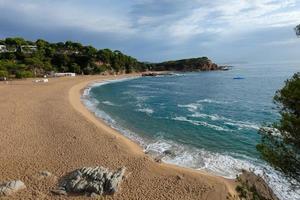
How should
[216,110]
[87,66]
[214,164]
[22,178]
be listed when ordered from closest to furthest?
[22,178]
[214,164]
[216,110]
[87,66]

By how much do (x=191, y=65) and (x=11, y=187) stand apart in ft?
540

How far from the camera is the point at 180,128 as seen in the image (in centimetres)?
2997

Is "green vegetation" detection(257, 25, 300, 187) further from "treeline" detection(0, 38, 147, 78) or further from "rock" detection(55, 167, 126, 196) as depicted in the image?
"treeline" detection(0, 38, 147, 78)

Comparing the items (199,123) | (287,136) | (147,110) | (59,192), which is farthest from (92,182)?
(147,110)

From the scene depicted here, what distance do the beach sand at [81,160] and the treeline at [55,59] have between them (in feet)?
204

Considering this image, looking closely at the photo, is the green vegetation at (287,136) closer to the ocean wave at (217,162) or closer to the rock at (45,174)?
the ocean wave at (217,162)

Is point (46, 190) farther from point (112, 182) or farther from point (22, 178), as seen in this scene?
point (112, 182)

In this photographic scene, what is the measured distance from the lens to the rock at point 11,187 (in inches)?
587

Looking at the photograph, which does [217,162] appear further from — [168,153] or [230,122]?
[230,122]

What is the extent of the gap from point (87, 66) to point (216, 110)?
88.9 m

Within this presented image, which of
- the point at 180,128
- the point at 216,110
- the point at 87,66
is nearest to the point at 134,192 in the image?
the point at 180,128

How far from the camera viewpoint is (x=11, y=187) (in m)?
15.3

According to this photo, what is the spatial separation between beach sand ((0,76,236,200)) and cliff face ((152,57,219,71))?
485 feet

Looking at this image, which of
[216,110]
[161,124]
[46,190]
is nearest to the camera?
[46,190]
